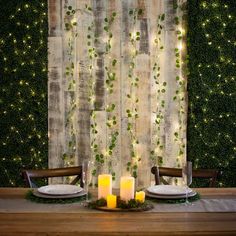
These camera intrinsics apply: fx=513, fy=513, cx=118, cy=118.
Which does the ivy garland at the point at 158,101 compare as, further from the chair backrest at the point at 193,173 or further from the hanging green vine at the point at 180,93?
the chair backrest at the point at 193,173

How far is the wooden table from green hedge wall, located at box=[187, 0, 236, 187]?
2.71 m

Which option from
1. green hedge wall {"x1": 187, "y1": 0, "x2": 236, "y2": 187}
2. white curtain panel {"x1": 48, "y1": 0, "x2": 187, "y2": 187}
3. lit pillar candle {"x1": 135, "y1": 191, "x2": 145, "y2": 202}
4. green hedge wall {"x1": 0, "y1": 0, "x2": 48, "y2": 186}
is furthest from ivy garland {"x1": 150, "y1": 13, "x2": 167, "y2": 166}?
lit pillar candle {"x1": 135, "y1": 191, "x2": 145, "y2": 202}

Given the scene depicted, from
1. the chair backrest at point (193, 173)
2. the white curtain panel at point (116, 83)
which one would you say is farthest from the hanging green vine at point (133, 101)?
the chair backrest at point (193, 173)

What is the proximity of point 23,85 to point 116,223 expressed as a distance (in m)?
3.10

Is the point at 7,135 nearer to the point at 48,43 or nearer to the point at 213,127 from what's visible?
the point at 48,43

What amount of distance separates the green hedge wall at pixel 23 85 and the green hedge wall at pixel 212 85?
145cm

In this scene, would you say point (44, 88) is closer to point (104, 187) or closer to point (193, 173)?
point (193, 173)

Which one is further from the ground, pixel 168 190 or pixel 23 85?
pixel 23 85

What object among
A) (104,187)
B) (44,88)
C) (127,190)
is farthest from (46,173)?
(44,88)

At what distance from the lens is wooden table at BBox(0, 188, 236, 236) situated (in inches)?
79.4

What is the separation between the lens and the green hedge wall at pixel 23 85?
5.02 meters

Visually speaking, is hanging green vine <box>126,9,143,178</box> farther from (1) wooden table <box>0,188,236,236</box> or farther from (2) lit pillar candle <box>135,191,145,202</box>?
(1) wooden table <box>0,188,236,236</box>

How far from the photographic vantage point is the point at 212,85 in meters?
5.03

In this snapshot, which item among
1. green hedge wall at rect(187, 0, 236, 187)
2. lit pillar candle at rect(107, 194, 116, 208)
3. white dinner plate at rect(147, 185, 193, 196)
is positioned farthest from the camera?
green hedge wall at rect(187, 0, 236, 187)
